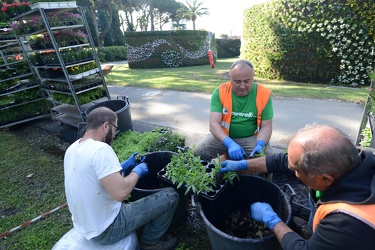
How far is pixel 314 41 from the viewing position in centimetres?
844

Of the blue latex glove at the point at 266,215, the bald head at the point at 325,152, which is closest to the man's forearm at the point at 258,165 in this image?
the blue latex glove at the point at 266,215

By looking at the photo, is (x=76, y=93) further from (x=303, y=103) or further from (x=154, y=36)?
(x=154, y=36)

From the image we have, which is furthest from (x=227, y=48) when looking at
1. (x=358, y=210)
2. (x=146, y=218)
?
(x=358, y=210)

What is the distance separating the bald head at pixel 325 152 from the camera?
43.8 inches

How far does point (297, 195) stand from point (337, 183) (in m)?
1.40

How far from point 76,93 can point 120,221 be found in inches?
133

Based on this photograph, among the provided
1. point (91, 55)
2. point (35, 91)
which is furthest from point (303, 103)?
point (35, 91)

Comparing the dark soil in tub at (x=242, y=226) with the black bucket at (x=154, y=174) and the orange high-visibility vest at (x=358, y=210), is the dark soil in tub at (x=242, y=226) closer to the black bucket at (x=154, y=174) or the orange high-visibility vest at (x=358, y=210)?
the black bucket at (x=154, y=174)

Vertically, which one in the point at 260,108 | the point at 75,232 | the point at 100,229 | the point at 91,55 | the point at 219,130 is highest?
the point at 91,55

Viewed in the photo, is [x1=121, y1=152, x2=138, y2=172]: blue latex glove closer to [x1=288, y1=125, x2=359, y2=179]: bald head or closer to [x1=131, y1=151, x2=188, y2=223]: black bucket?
[x1=131, y1=151, x2=188, y2=223]: black bucket

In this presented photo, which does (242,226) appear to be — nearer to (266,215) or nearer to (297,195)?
(266,215)

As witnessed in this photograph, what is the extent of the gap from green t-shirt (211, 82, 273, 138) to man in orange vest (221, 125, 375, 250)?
1.50m

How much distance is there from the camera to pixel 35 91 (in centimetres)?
571

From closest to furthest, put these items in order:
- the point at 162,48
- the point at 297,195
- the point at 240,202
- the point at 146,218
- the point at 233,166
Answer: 1. the point at 146,218
2. the point at 233,166
3. the point at 240,202
4. the point at 297,195
5. the point at 162,48
